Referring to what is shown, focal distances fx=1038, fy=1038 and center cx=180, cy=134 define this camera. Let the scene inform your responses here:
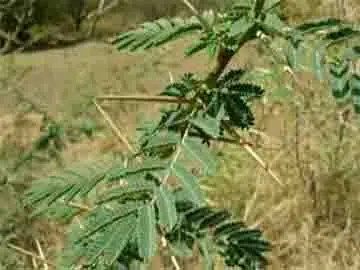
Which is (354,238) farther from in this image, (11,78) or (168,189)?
(168,189)

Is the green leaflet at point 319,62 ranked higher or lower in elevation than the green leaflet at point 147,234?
higher

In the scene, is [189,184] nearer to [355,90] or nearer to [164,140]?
[164,140]

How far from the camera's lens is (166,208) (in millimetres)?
895

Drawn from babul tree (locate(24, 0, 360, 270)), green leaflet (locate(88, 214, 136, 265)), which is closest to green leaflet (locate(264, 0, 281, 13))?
babul tree (locate(24, 0, 360, 270))

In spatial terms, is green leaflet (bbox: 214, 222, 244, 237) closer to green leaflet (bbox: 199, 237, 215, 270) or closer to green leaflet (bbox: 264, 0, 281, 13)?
green leaflet (bbox: 199, 237, 215, 270)

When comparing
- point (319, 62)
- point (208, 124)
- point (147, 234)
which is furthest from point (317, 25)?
point (147, 234)

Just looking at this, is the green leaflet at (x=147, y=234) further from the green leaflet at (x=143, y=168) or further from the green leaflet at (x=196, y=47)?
the green leaflet at (x=196, y=47)

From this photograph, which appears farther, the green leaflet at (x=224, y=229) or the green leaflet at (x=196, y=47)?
the green leaflet at (x=224, y=229)

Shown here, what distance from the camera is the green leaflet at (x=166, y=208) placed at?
89 centimetres

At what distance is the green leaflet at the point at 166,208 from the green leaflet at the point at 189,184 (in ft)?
0.05

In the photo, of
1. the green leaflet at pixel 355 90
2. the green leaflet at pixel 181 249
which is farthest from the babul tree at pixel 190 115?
the green leaflet at pixel 181 249

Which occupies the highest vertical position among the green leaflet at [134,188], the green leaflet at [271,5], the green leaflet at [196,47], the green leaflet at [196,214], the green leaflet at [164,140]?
the green leaflet at [271,5]

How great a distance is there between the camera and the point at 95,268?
96 centimetres

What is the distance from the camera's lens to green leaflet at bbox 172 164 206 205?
0.91 metres
